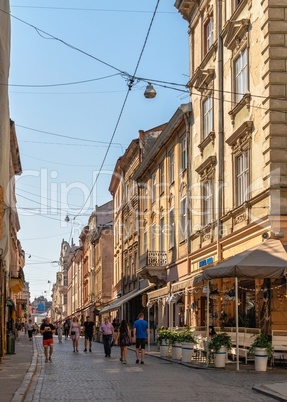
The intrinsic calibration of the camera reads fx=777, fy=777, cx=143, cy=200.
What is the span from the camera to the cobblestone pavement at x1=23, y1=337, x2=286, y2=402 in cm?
1392

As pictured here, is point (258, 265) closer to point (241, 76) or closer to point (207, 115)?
point (241, 76)

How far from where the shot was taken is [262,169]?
23328 mm

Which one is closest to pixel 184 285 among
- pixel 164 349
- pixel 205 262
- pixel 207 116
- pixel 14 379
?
pixel 164 349

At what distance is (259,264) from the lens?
20562 mm

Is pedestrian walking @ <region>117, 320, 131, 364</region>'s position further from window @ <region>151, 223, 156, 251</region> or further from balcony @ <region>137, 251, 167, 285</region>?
window @ <region>151, 223, 156, 251</region>

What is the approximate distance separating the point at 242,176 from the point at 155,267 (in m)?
15.7

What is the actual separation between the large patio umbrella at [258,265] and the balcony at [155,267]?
18.4 m

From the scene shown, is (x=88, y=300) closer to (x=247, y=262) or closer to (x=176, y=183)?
(x=176, y=183)

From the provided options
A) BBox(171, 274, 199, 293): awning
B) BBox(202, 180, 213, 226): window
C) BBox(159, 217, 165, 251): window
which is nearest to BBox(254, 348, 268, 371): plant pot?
BBox(171, 274, 199, 293): awning

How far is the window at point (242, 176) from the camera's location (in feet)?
83.0

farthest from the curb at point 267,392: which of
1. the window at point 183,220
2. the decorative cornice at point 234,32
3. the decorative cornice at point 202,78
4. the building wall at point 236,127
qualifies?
the window at point 183,220

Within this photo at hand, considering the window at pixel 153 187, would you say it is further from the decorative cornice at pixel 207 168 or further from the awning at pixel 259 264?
the awning at pixel 259 264

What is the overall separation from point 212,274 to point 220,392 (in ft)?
24.9

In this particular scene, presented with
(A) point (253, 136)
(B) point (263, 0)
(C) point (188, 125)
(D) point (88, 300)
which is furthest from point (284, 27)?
(D) point (88, 300)
